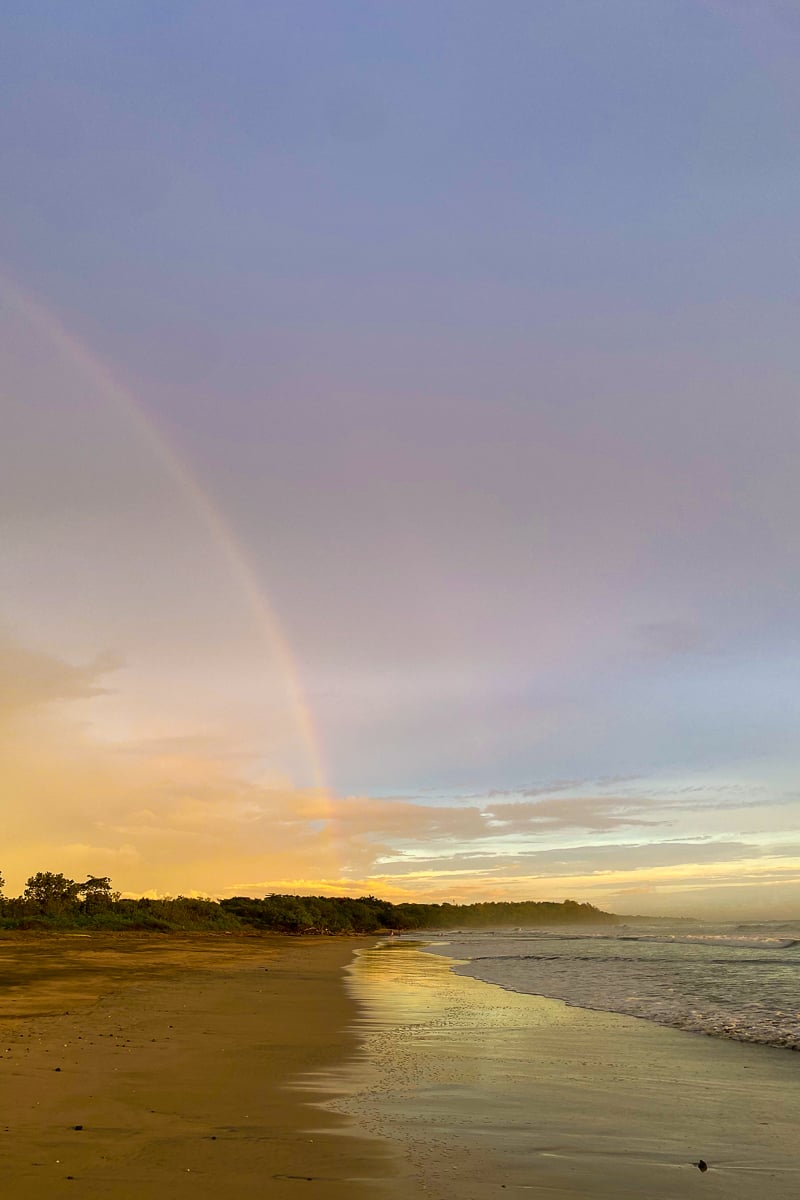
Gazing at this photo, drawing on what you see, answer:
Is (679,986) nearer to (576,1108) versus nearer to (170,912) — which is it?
(576,1108)

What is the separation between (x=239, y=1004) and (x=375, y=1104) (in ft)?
43.8

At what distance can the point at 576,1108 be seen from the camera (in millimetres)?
10641

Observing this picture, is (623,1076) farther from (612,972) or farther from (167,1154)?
(612,972)

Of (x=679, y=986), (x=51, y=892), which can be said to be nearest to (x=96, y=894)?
(x=51, y=892)

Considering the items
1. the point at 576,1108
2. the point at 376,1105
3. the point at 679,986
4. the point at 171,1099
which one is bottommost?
the point at 679,986

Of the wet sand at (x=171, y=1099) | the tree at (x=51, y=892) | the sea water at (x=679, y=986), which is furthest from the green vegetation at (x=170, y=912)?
the wet sand at (x=171, y=1099)

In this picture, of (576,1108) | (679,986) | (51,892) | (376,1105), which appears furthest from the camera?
(51,892)

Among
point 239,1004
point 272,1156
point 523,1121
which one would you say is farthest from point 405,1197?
point 239,1004

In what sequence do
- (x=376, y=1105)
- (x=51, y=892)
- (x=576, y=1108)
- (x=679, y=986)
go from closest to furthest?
(x=376, y=1105)
(x=576, y=1108)
(x=679, y=986)
(x=51, y=892)

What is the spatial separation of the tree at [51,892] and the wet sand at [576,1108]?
62.2 metres

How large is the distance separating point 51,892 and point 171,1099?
7297cm

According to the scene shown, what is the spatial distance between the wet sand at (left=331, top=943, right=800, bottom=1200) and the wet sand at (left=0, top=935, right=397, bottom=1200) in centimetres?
73

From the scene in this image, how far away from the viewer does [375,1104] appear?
10547 millimetres

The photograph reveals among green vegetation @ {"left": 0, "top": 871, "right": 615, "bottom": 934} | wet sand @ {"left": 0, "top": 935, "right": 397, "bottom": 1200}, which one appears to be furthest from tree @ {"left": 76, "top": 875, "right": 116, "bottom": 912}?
wet sand @ {"left": 0, "top": 935, "right": 397, "bottom": 1200}
